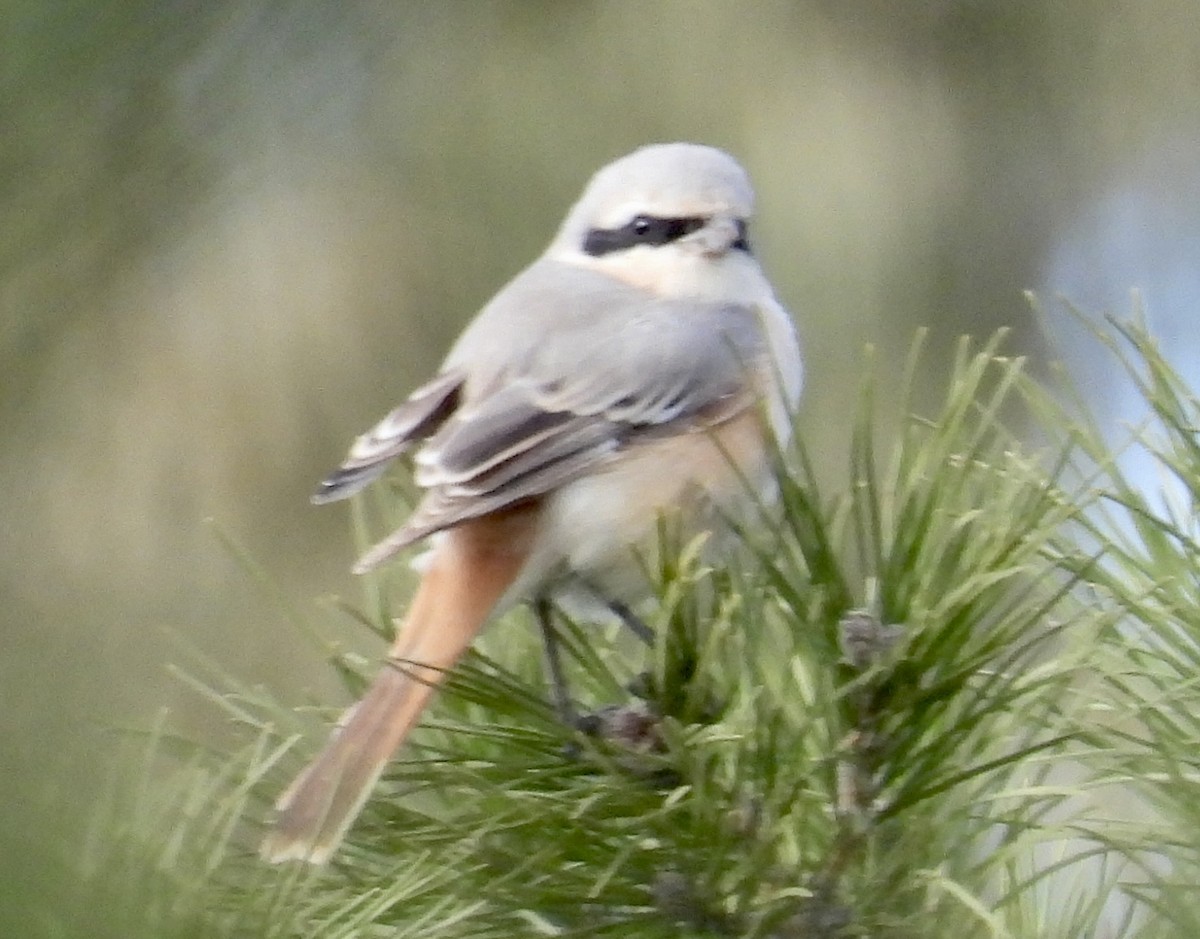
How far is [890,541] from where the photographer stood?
0.63 meters

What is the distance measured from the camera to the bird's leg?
713 mm

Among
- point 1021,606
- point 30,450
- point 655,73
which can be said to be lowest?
point 1021,606

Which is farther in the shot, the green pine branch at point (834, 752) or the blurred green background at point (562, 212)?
the blurred green background at point (562, 212)

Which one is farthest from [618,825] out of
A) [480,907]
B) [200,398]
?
[200,398]

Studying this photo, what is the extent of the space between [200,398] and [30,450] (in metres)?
0.92

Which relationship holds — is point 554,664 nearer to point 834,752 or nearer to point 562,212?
point 834,752

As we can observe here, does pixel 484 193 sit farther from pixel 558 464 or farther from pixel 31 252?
pixel 31 252

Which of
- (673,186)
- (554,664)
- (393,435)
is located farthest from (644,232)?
(554,664)

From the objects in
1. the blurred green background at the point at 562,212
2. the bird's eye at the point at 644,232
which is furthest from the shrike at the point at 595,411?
the blurred green background at the point at 562,212

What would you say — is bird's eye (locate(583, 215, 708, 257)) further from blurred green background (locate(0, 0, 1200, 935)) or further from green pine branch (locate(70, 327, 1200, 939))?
green pine branch (locate(70, 327, 1200, 939))

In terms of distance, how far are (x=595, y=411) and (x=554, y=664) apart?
0.95 ft

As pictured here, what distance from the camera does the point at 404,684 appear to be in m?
0.69

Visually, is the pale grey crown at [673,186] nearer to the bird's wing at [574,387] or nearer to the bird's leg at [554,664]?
the bird's wing at [574,387]

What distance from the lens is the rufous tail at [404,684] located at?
0.60m
